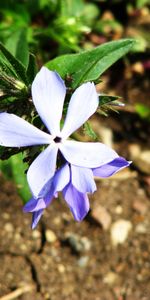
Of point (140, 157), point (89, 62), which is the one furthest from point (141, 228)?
point (89, 62)

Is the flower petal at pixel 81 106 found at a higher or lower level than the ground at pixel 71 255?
higher

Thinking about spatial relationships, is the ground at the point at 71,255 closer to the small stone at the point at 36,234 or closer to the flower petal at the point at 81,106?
the small stone at the point at 36,234

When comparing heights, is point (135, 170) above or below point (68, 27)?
below

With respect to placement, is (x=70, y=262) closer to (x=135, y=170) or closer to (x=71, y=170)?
(x=135, y=170)

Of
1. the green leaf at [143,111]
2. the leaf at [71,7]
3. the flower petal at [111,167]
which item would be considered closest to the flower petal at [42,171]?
the flower petal at [111,167]

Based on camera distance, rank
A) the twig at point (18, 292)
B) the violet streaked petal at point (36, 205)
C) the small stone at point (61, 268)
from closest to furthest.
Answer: the violet streaked petal at point (36, 205), the twig at point (18, 292), the small stone at point (61, 268)

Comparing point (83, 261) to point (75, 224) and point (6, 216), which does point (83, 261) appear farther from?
point (6, 216)

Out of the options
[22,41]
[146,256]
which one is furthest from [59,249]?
[22,41]
